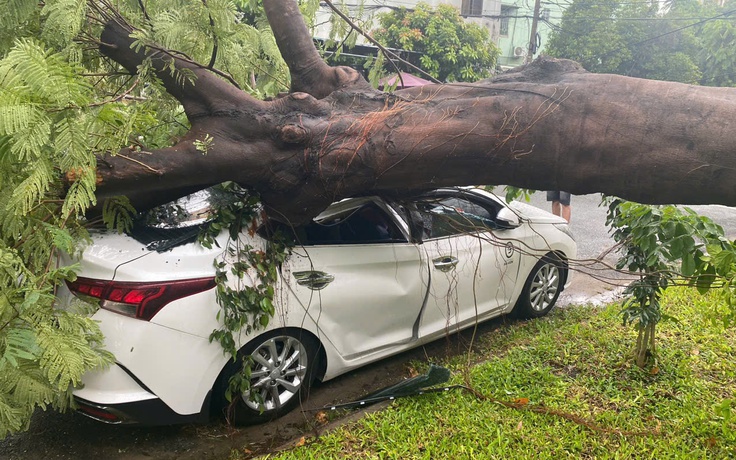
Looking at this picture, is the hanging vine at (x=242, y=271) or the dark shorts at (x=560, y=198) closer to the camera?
the hanging vine at (x=242, y=271)

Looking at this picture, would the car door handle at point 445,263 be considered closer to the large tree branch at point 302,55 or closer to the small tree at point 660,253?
the small tree at point 660,253

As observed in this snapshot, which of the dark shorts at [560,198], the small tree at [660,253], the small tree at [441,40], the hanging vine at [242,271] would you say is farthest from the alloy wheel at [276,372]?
the small tree at [441,40]

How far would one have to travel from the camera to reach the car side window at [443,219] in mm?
Result: 4250

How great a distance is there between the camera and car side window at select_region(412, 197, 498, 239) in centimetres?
425

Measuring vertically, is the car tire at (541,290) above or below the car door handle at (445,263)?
below

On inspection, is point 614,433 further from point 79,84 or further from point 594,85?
point 79,84

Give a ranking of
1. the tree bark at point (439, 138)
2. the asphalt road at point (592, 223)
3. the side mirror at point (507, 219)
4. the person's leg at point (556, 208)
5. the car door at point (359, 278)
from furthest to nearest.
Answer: the person's leg at point (556, 208) → the asphalt road at point (592, 223) → the side mirror at point (507, 219) → the car door at point (359, 278) → the tree bark at point (439, 138)

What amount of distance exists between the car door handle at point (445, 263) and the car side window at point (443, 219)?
187 millimetres

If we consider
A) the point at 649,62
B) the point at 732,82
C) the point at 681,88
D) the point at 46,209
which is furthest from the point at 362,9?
the point at 732,82

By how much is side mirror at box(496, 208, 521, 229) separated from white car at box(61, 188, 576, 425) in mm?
13

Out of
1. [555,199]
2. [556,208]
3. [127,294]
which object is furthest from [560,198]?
[127,294]

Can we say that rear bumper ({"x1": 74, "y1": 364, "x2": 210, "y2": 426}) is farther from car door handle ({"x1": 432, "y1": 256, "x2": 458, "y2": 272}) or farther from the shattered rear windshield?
car door handle ({"x1": 432, "y1": 256, "x2": 458, "y2": 272})

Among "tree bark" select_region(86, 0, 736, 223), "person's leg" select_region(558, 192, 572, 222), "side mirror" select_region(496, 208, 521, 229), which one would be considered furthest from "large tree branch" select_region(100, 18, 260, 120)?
"person's leg" select_region(558, 192, 572, 222)

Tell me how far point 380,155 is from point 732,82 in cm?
2245
